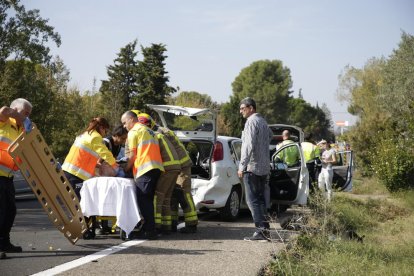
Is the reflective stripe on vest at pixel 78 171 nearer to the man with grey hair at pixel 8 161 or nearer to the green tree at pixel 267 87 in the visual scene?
the man with grey hair at pixel 8 161

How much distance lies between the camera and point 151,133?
757 centimetres

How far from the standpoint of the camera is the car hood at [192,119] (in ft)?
30.0

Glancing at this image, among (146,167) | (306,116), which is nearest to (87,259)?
(146,167)

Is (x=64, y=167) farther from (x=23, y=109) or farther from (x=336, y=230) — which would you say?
(x=336, y=230)

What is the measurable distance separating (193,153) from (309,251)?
→ 4.35 metres

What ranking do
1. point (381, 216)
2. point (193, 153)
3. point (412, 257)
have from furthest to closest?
point (381, 216) → point (193, 153) → point (412, 257)

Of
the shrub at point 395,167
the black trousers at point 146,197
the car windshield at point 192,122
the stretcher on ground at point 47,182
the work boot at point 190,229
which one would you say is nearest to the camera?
the stretcher on ground at point 47,182

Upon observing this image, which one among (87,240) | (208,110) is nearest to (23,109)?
(87,240)

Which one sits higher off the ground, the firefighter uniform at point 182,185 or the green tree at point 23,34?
the green tree at point 23,34

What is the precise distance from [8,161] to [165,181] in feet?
7.99

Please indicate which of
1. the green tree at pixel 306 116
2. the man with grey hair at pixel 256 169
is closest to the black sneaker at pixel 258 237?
the man with grey hair at pixel 256 169

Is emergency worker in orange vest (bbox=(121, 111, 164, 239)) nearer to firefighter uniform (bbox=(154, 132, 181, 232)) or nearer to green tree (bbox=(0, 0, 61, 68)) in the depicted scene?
firefighter uniform (bbox=(154, 132, 181, 232))

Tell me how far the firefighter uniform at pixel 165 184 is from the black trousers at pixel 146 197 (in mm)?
391

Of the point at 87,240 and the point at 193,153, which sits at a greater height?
the point at 193,153
